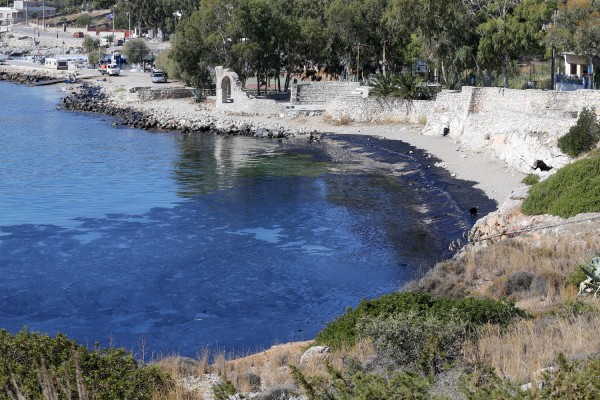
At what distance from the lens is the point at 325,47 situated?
6838 cm

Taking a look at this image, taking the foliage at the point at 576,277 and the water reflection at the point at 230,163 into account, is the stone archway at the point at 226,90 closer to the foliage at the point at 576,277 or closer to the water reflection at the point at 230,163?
the water reflection at the point at 230,163

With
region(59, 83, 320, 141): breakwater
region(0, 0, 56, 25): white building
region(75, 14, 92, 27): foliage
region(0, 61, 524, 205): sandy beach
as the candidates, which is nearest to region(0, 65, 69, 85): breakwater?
region(0, 61, 524, 205): sandy beach

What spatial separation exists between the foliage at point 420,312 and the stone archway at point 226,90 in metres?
51.2

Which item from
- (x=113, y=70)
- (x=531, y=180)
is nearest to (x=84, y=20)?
(x=113, y=70)

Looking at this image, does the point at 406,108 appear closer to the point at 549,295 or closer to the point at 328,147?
the point at 328,147

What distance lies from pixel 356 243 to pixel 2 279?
1054 centimetres

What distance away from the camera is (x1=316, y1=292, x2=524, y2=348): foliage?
503 inches

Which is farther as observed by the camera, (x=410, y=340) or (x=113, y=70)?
(x=113, y=70)

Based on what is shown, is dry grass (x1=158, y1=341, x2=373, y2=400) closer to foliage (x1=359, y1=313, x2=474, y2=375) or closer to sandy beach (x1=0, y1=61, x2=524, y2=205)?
foliage (x1=359, y1=313, x2=474, y2=375)

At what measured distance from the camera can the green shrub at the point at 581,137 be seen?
32.3m

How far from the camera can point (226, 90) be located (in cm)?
6544

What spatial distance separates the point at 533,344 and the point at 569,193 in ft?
44.2

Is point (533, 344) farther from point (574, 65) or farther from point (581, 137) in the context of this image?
point (574, 65)

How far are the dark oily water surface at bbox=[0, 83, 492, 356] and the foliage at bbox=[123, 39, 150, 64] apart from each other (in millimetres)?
58459
